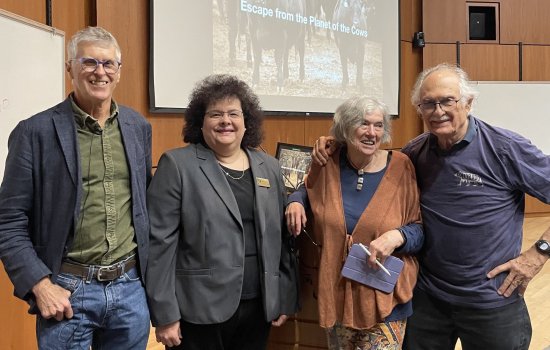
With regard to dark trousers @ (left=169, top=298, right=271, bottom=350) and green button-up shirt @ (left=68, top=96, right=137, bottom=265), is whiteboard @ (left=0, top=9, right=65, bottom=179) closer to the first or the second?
green button-up shirt @ (left=68, top=96, right=137, bottom=265)

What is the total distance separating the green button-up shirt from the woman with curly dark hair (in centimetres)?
15

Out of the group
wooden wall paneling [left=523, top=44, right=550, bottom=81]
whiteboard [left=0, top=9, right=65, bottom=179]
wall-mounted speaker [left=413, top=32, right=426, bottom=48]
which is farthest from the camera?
wooden wall paneling [left=523, top=44, right=550, bottom=81]

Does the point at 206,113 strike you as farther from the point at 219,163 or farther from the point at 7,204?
the point at 7,204

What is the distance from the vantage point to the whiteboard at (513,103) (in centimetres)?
788

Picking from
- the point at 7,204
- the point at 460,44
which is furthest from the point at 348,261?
the point at 460,44

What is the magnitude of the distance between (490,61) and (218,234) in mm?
7353

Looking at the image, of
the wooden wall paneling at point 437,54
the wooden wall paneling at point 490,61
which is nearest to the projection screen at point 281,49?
the wooden wall paneling at point 437,54

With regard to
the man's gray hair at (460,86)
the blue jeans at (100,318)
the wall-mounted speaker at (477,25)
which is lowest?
the blue jeans at (100,318)

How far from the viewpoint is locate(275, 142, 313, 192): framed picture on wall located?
2350 millimetres

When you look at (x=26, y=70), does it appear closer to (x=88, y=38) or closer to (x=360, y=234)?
(x=88, y=38)

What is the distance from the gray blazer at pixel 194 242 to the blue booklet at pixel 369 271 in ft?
0.99

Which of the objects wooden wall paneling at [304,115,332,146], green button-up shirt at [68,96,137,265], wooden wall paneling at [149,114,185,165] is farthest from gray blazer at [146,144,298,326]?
wooden wall paneling at [304,115,332,146]

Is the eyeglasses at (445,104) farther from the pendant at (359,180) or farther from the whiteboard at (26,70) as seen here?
the whiteboard at (26,70)

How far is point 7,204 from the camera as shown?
1454 millimetres
